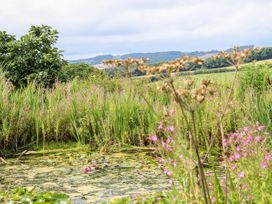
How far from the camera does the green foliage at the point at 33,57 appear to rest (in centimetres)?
1590

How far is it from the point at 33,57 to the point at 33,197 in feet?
37.9

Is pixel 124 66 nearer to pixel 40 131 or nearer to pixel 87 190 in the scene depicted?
pixel 87 190

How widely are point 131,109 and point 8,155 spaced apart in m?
2.24

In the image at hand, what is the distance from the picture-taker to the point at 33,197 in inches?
203

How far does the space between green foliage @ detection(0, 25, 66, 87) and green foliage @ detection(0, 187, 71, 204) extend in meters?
10.3

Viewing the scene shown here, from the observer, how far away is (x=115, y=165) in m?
6.89

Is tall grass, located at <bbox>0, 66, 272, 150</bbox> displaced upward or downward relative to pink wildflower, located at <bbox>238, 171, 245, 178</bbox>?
downward

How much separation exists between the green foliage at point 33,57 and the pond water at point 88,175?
8343mm

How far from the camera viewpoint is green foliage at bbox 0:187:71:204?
5.08 meters

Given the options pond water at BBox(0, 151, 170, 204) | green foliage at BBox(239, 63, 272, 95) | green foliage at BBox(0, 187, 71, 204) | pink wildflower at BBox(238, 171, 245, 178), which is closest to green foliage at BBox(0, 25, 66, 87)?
A: green foliage at BBox(239, 63, 272, 95)

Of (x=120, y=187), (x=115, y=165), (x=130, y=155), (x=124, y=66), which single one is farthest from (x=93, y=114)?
(x=124, y=66)

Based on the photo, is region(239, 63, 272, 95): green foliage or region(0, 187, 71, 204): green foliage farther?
region(239, 63, 272, 95): green foliage

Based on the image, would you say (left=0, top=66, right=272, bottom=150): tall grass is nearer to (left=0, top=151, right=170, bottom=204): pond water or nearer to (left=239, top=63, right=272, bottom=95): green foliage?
(left=0, top=151, right=170, bottom=204): pond water

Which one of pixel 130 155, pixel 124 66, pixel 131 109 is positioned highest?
pixel 124 66
